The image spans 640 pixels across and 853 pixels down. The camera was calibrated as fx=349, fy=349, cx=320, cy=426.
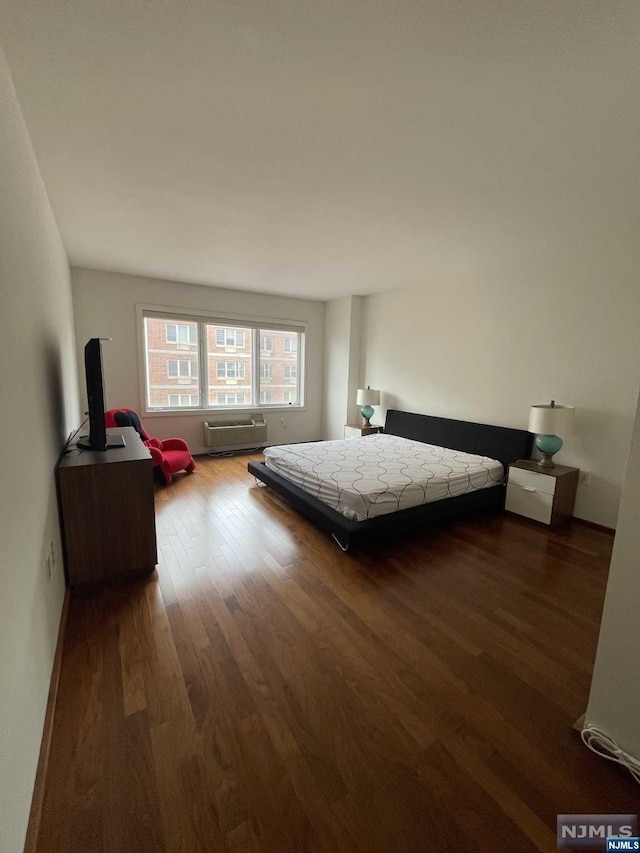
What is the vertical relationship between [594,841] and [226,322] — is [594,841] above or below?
below

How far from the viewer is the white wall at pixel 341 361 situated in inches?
227

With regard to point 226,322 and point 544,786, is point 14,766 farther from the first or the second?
point 226,322

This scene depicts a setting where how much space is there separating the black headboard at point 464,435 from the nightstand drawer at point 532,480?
28 cm

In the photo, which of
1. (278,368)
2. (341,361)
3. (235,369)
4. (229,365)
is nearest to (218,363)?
(229,365)

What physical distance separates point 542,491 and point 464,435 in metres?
1.12

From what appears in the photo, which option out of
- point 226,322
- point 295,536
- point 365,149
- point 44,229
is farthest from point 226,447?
point 365,149

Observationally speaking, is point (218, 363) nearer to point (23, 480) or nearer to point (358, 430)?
point (358, 430)

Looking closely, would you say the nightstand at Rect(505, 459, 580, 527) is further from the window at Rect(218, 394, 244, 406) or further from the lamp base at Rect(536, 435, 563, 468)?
the window at Rect(218, 394, 244, 406)

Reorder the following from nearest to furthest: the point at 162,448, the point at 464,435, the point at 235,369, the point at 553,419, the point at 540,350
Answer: the point at 553,419
the point at 540,350
the point at 464,435
the point at 162,448
the point at 235,369

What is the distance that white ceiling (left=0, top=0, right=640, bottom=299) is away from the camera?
4.04 ft

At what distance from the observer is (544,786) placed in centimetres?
119

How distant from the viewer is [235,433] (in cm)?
554

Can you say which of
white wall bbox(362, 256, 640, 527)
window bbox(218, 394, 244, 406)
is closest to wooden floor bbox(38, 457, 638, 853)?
white wall bbox(362, 256, 640, 527)

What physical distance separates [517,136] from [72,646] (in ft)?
11.2
